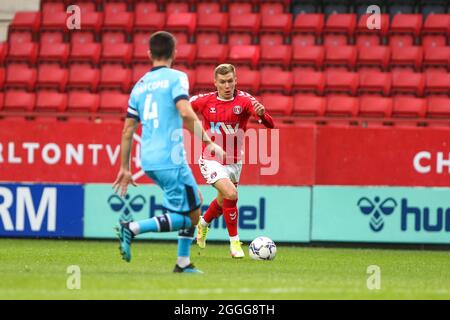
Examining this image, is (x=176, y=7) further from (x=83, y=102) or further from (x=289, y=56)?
(x=83, y=102)

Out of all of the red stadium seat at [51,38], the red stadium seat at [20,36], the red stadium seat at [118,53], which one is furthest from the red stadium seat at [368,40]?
the red stadium seat at [20,36]

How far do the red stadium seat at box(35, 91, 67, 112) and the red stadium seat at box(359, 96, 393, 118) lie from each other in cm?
499

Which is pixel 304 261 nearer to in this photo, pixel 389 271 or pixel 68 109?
pixel 389 271

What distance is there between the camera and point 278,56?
750 inches

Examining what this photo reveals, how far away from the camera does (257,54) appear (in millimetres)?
19031

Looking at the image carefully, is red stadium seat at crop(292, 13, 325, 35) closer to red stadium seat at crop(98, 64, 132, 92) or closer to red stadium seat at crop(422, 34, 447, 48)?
red stadium seat at crop(422, 34, 447, 48)

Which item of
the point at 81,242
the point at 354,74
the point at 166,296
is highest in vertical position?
the point at 354,74

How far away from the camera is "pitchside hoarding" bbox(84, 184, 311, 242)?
583 inches

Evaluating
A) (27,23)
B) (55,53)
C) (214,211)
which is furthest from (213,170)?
(27,23)

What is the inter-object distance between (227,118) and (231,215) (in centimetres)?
107

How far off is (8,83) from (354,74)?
6062mm

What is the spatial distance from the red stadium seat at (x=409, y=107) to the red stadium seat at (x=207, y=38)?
3.63m

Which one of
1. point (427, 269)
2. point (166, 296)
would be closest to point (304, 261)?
point (427, 269)
